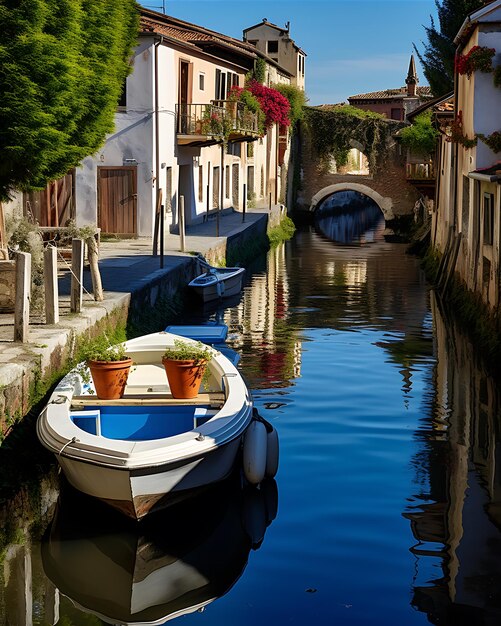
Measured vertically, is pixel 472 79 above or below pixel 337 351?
above

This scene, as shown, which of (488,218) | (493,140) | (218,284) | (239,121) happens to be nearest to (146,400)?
(488,218)

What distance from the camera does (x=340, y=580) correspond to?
25.6 ft

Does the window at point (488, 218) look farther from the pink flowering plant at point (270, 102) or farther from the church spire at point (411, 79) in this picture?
the church spire at point (411, 79)

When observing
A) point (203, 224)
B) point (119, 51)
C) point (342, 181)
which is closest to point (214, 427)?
point (119, 51)

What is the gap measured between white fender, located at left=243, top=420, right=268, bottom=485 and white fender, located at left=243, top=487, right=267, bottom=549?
0.14 metres

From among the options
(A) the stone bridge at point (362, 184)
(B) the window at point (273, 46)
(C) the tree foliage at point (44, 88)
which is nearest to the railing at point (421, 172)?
(A) the stone bridge at point (362, 184)

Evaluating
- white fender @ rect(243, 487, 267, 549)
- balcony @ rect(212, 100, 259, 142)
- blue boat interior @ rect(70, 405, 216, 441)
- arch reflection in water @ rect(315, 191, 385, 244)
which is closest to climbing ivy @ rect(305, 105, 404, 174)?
arch reflection in water @ rect(315, 191, 385, 244)

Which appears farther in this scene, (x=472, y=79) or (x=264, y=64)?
(x=264, y=64)

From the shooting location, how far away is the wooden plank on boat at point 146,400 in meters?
9.88

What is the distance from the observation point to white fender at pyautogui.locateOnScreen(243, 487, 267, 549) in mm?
8883

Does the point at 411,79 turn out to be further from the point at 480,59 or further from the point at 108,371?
the point at 108,371

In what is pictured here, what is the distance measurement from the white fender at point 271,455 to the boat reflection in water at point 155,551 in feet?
0.40

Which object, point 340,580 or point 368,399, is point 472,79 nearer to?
point 368,399

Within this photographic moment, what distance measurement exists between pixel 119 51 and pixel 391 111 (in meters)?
60.6
